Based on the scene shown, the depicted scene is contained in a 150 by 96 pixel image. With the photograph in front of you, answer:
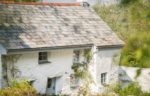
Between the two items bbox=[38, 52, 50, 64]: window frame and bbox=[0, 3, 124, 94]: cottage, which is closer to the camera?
bbox=[0, 3, 124, 94]: cottage

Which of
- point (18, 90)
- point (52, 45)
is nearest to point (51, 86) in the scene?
point (52, 45)

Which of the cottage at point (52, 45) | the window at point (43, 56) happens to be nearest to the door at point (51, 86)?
the cottage at point (52, 45)

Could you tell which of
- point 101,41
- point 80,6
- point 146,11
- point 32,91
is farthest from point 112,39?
point 146,11

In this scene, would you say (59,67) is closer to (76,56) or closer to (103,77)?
(76,56)

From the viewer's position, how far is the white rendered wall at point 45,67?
19.3m

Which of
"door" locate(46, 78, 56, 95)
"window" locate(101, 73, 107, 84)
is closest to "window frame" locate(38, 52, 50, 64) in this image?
"door" locate(46, 78, 56, 95)

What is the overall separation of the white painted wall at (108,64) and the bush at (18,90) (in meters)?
6.59

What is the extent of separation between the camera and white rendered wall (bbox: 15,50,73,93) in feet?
63.2

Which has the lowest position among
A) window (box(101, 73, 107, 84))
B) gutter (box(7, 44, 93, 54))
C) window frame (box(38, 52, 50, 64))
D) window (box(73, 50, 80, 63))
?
window (box(101, 73, 107, 84))

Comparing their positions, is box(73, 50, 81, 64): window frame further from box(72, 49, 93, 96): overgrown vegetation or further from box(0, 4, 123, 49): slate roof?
box(0, 4, 123, 49): slate roof

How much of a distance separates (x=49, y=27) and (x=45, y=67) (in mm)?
2643

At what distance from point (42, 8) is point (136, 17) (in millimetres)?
20736

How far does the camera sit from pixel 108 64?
78.8 feet

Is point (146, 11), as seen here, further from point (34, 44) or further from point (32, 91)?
point (34, 44)
